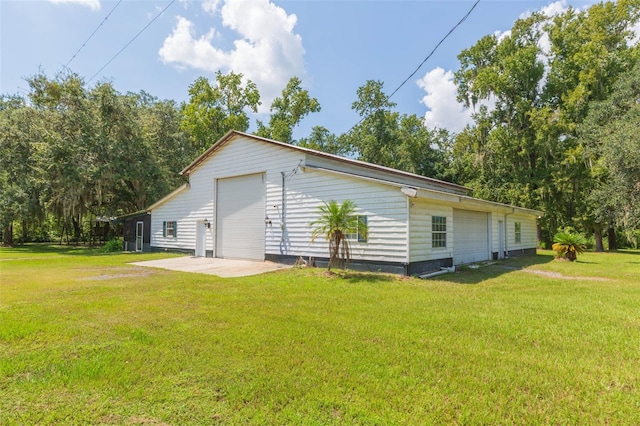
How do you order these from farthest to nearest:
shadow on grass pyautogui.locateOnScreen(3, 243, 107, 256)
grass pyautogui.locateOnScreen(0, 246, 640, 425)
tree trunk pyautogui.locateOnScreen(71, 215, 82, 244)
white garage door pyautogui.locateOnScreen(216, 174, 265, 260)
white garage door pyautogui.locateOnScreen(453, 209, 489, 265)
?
tree trunk pyautogui.locateOnScreen(71, 215, 82, 244) < shadow on grass pyautogui.locateOnScreen(3, 243, 107, 256) < white garage door pyautogui.locateOnScreen(216, 174, 265, 260) < white garage door pyautogui.locateOnScreen(453, 209, 489, 265) < grass pyautogui.locateOnScreen(0, 246, 640, 425)

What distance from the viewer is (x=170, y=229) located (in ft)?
62.3

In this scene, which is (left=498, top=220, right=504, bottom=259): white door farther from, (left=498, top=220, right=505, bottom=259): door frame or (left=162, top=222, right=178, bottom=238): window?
(left=162, top=222, right=178, bottom=238): window

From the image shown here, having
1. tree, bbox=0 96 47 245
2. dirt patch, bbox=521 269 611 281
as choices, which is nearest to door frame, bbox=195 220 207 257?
tree, bbox=0 96 47 245

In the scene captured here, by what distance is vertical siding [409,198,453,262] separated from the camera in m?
10.0

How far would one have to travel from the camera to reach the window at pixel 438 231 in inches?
438

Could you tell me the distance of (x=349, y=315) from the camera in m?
A: 5.74

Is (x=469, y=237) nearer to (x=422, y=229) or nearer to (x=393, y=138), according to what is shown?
(x=422, y=229)

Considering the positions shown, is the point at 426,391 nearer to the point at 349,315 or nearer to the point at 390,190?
the point at 349,315

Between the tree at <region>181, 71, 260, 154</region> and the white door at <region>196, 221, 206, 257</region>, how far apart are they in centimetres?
1490

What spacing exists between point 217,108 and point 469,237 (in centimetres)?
2514

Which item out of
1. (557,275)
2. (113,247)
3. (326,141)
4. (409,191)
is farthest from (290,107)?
(557,275)

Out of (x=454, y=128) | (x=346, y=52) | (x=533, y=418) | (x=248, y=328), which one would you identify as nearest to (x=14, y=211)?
(x=346, y=52)

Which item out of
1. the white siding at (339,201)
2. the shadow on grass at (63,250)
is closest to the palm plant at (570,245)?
the white siding at (339,201)

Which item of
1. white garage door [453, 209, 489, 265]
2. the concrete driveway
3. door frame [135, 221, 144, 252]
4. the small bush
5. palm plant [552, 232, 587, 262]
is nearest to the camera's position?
the concrete driveway
